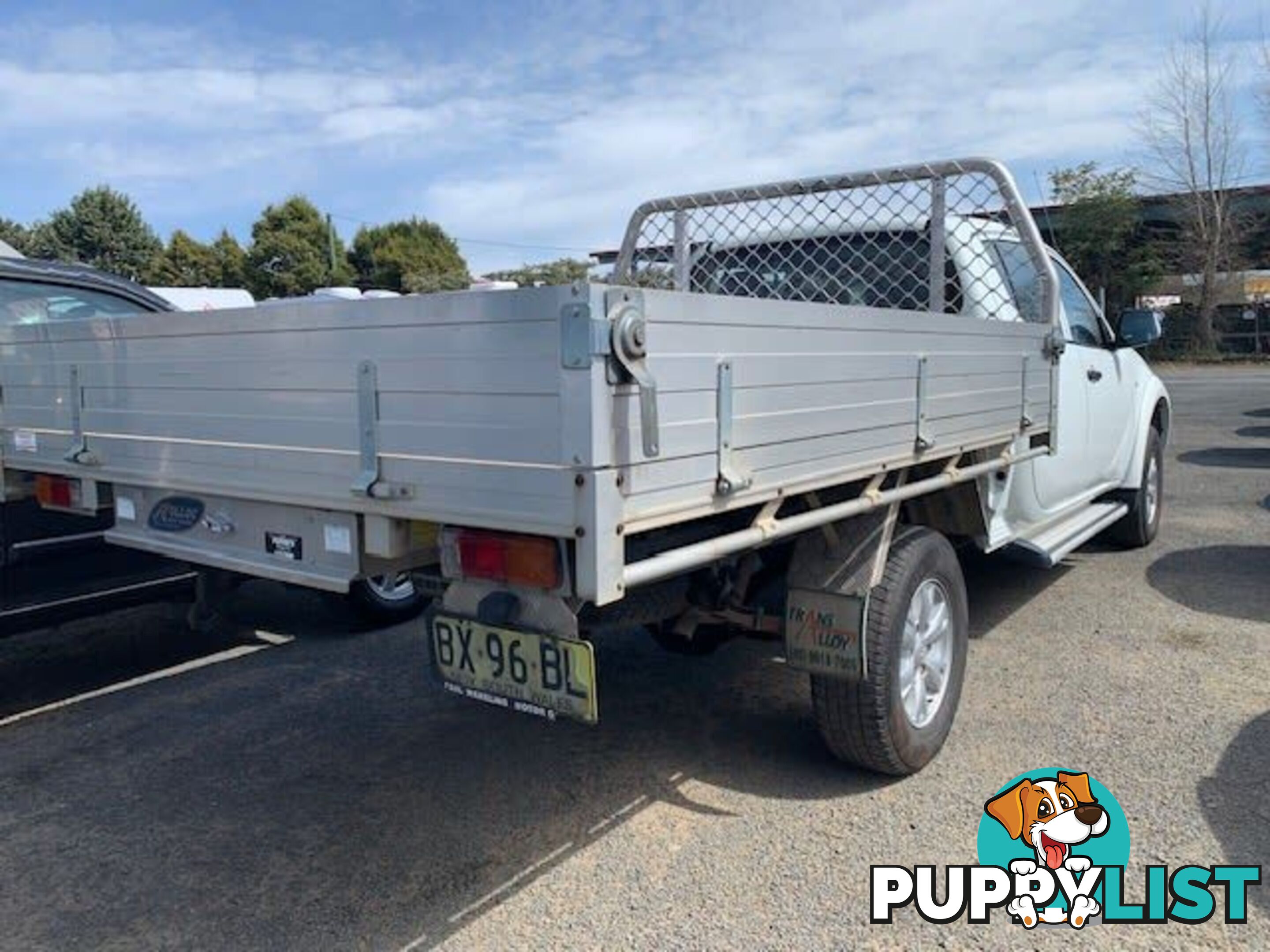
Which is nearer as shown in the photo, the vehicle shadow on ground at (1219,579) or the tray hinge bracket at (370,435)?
the tray hinge bracket at (370,435)

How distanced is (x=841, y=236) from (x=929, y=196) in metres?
0.47

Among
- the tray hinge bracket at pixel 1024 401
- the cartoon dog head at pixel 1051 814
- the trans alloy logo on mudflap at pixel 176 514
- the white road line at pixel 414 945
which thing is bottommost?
the white road line at pixel 414 945

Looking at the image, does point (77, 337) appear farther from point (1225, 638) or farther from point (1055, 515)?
point (1225, 638)

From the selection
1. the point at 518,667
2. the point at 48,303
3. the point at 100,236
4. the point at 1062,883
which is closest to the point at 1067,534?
the point at 1062,883

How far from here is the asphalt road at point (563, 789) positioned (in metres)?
2.69

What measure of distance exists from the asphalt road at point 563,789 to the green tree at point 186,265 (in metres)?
47.0

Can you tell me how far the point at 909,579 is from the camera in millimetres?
3334

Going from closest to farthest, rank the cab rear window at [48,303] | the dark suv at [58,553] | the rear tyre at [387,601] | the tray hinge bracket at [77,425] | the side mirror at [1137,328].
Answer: the tray hinge bracket at [77,425] < the dark suv at [58,553] < the cab rear window at [48,303] < the rear tyre at [387,601] < the side mirror at [1137,328]

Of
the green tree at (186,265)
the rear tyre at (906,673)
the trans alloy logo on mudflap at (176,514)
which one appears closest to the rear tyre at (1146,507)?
the rear tyre at (906,673)

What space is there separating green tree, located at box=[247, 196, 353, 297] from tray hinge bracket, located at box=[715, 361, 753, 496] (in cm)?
4494

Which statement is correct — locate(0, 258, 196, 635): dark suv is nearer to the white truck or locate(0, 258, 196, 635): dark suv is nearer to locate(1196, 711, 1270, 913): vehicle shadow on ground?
the white truck

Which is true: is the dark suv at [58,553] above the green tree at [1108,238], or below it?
below

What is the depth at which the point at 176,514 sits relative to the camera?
10.5 feet

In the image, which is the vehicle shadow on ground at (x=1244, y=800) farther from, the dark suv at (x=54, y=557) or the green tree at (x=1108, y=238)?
the green tree at (x=1108, y=238)
